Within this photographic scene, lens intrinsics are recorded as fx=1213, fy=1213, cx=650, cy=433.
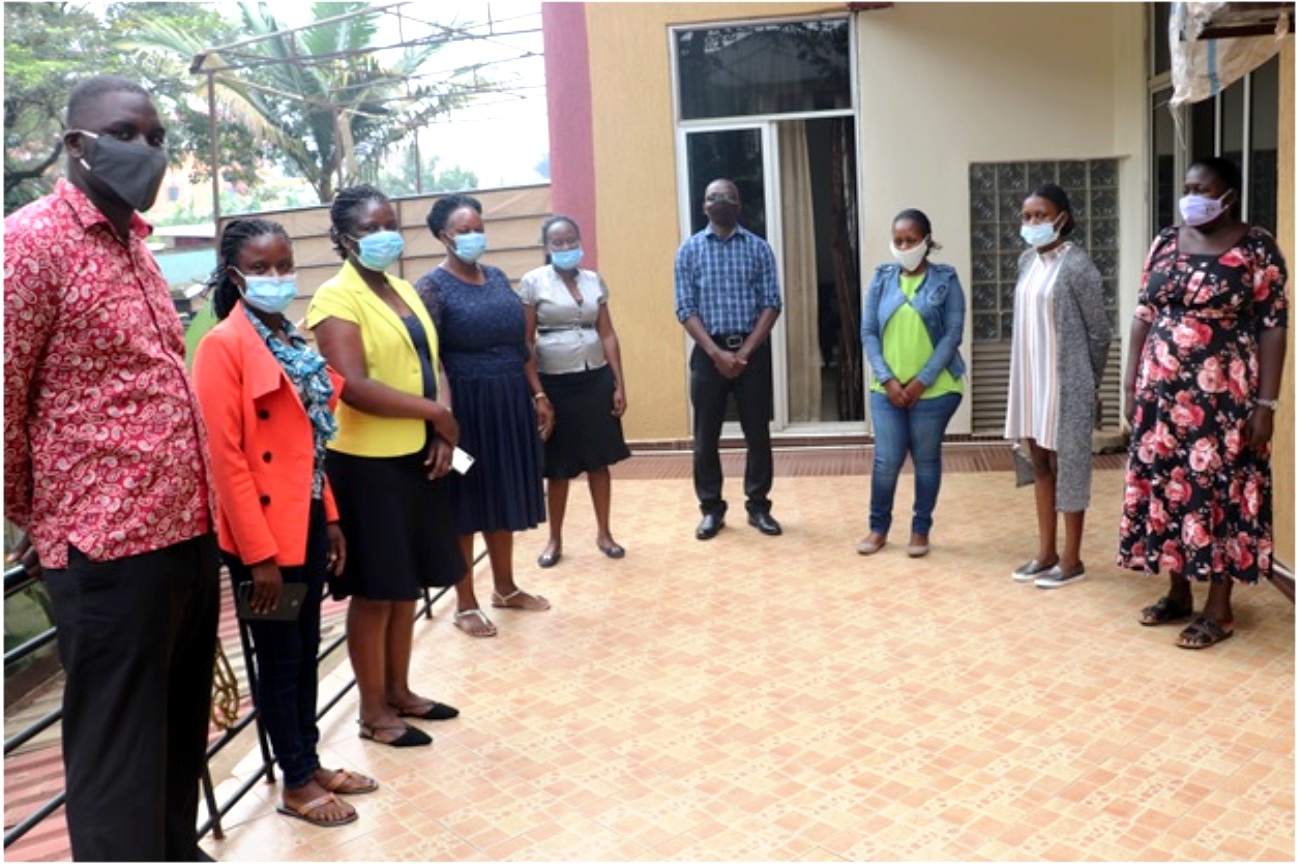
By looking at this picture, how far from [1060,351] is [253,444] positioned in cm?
330

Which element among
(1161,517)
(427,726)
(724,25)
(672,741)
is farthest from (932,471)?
(724,25)

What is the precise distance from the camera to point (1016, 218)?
823 centimetres

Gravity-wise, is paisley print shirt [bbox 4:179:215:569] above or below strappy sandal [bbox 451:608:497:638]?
above

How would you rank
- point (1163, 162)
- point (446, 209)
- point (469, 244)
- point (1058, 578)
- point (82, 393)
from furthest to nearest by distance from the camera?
1. point (1163, 162)
2. point (1058, 578)
3. point (446, 209)
4. point (469, 244)
5. point (82, 393)

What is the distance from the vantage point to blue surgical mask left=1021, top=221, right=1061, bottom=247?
4.86 m

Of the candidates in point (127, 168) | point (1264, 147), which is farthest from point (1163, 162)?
point (127, 168)

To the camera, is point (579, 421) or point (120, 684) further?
point (579, 421)

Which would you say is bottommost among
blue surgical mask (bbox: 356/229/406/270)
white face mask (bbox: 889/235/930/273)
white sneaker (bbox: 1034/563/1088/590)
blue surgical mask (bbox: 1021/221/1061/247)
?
white sneaker (bbox: 1034/563/1088/590)

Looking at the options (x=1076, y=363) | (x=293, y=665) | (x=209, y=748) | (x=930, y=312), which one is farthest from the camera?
(x=930, y=312)

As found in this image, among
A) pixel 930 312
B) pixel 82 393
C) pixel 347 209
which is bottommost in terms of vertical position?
pixel 930 312

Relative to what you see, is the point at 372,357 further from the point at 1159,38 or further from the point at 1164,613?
the point at 1159,38

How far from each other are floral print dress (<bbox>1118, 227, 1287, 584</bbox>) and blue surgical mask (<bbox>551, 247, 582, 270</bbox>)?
2362 mm

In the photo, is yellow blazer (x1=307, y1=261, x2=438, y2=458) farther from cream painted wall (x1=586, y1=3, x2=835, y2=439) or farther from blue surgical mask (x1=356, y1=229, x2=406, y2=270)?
cream painted wall (x1=586, y1=3, x2=835, y2=439)

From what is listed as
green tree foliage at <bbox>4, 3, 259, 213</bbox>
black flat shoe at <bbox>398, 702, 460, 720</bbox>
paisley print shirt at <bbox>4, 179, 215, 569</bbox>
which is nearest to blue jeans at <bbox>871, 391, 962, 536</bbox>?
black flat shoe at <bbox>398, 702, 460, 720</bbox>
